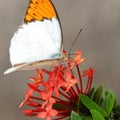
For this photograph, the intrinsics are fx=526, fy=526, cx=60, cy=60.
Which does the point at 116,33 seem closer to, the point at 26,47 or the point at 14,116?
the point at 14,116

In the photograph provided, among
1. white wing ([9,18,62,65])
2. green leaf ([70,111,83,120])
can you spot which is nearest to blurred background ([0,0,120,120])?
white wing ([9,18,62,65])

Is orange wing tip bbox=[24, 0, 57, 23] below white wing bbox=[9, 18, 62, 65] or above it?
above

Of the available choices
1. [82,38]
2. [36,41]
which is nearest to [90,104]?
[36,41]

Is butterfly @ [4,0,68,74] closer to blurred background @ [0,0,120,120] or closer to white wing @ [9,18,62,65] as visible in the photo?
white wing @ [9,18,62,65]

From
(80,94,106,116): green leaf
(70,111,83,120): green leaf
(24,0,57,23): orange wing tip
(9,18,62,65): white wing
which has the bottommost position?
(70,111,83,120): green leaf

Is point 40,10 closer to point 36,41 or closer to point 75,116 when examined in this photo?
point 36,41

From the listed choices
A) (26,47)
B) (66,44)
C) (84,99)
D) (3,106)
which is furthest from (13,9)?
(84,99)

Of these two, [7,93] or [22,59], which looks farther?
[7,93]
